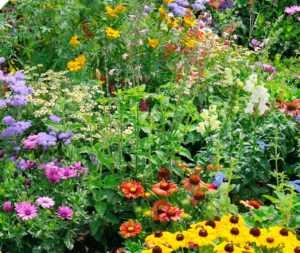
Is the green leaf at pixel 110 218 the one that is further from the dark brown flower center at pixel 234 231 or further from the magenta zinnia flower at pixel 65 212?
the dark brown flower center at pixel 234 231

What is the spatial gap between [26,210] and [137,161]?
0.80m

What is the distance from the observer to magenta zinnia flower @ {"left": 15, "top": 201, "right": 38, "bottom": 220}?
7.06 feet

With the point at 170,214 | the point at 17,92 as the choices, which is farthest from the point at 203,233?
the point at 17,92

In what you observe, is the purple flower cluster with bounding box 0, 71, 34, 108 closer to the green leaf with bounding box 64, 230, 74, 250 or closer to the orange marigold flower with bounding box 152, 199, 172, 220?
the green leaf with bounding box 64, 230, 74, 250

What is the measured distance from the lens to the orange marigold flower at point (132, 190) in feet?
7.83

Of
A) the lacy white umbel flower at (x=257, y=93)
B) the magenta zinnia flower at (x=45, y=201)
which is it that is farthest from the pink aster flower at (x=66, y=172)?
the lacy white umbel flower at (x=257, y=93)

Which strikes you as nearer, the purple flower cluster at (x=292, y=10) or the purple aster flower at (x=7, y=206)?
the purple aster flower at (x=7, y=206)

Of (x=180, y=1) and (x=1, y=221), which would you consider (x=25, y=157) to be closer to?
(x=1, y=221)

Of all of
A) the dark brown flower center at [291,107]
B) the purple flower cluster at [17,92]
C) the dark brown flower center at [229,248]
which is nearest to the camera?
the dark brown flower center at [229,248]

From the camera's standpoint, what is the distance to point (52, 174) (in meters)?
2.39

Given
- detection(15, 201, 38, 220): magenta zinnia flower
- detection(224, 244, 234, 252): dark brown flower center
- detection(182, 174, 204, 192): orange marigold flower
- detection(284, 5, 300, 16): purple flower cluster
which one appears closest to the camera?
detection(224, 244, 234, 252): dark brown flower center

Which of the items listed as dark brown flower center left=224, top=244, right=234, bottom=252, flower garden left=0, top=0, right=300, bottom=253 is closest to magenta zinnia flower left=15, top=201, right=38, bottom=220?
flower garden left=0, top=0, right=300, bottom=253

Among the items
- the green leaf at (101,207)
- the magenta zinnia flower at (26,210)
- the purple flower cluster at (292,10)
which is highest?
the purple flower cluster at (292,10)

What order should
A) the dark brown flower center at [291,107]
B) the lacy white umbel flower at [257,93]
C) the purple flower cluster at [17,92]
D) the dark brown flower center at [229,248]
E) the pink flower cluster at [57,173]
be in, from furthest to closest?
1. the dark brown flower center at [291,107]
2. the purple flower cluster at [17,92]
3. the lacy white umbel flower at [257,93]
4. the pink flower cluster at [57,173]
5. the dark brown flower center at [229,248]
